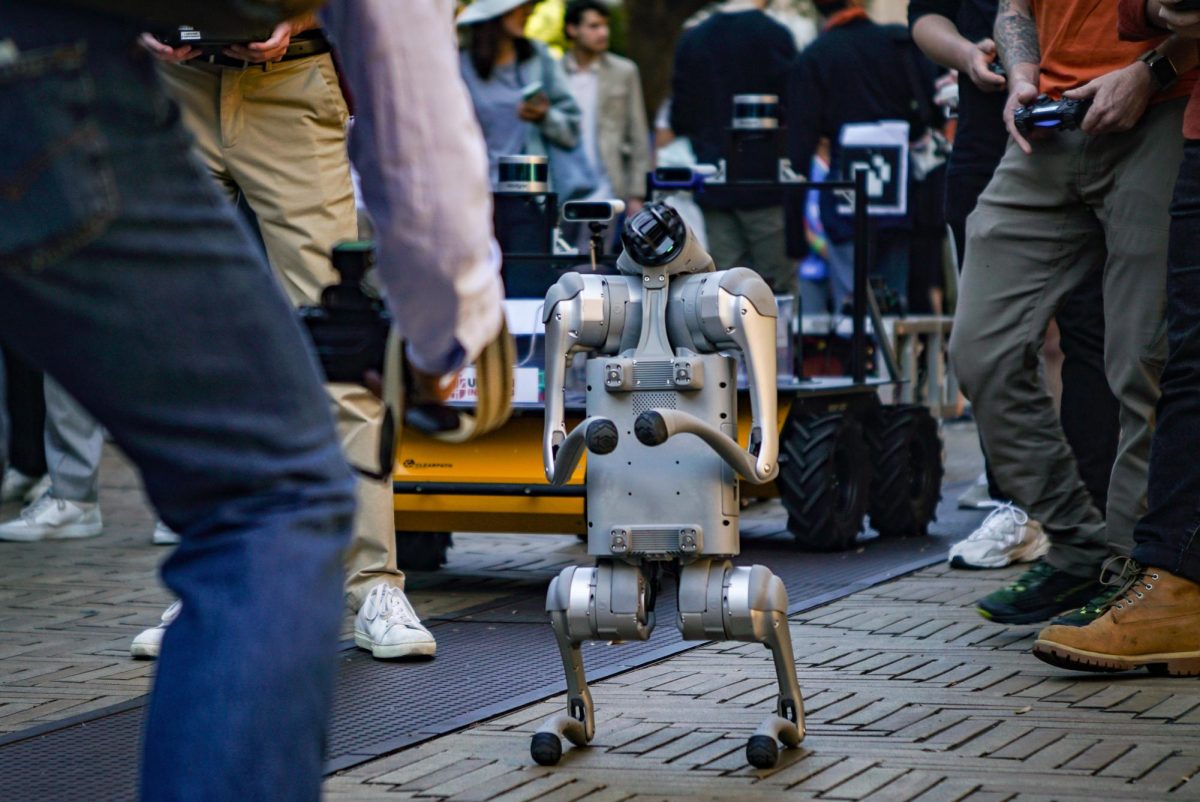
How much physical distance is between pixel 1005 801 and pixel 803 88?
6832 mm

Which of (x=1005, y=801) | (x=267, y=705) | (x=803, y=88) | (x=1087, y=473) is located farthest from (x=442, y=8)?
(x=803, y=88)

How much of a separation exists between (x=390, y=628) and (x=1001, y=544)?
2206 millimetres

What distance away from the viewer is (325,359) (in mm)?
1963

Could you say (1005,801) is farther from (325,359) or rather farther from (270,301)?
(270,301)

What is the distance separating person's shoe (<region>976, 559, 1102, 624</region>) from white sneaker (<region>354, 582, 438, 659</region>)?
53.1 inches

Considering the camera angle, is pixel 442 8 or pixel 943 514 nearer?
pixel 442 8

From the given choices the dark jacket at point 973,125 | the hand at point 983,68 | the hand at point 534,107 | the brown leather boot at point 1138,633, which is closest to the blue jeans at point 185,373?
the brown leather boot at point 1138,633

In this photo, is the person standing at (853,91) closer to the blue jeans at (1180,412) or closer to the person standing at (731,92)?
the person standing at (731,92)

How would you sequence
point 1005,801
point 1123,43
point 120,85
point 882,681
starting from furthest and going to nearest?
point 1123,43 < point 882,681 < point 1005,801 < point 120,85

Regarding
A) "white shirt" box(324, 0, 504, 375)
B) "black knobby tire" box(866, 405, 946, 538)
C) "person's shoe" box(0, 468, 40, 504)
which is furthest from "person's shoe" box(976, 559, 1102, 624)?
"person's shoe" box(0, 468, 40, 504)

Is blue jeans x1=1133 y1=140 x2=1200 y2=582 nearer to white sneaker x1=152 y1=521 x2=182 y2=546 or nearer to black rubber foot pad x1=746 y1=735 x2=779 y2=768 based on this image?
black rubber foot pad x1=746 y1=735 x2=779 y2=768

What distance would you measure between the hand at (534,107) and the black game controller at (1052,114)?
4760mm

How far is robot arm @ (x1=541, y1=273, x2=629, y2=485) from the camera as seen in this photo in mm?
3312

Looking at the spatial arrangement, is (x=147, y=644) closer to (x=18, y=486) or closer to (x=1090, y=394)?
(x=1090, y=394)
